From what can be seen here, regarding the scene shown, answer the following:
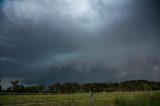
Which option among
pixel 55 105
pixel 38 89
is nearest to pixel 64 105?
pixel 55 105

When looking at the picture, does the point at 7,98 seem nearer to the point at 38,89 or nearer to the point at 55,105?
the point at 38,89

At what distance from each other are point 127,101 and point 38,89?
1367 inches

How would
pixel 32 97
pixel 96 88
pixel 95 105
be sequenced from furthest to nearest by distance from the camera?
1. pixel 96 88
2. pixel 32 97
3. pixel 95 105

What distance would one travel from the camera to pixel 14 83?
198ft

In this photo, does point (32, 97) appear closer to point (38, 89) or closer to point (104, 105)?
point (38, 89)

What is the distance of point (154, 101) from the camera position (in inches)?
965

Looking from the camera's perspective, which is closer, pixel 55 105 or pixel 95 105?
pixel 55 105

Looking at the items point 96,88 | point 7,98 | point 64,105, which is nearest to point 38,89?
point 7,98

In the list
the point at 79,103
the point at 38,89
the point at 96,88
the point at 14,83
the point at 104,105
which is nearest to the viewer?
the point at 104,105

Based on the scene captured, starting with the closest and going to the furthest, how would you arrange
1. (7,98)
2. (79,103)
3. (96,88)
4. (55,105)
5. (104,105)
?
(55,105)
(104,105)
(79,103)
(7,98)
(96,88)

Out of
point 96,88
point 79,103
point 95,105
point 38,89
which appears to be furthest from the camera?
point 96,88

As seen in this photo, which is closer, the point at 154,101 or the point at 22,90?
the point at 154,101

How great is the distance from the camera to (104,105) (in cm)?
2555

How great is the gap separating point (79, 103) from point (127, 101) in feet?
27.9
